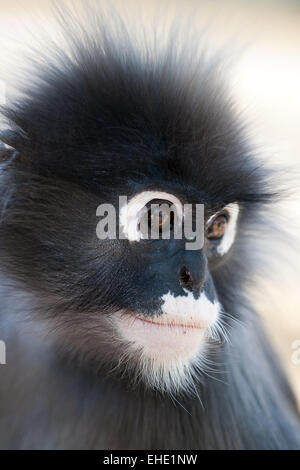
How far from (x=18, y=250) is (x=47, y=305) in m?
0.10

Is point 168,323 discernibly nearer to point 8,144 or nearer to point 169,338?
point 169,338

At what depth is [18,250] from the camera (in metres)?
1.04

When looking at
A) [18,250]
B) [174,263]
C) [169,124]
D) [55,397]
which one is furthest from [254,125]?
[55,397]

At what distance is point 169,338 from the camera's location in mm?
987

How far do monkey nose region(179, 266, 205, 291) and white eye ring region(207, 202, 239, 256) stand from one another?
21 centimetres

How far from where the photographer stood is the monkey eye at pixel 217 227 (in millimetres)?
1131

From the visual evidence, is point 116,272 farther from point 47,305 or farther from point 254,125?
point 254,125

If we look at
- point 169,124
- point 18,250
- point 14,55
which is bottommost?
point 18,250

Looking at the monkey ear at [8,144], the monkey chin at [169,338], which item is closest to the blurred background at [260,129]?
the monkey ear at [8,144]

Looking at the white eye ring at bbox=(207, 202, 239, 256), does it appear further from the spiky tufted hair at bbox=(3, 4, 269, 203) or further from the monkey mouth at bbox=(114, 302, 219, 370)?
the monkey mouth at bbox=(114, 302, 219, 370)

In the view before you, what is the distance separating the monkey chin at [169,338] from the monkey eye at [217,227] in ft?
0.46

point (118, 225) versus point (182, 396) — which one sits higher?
point (118, 225)
